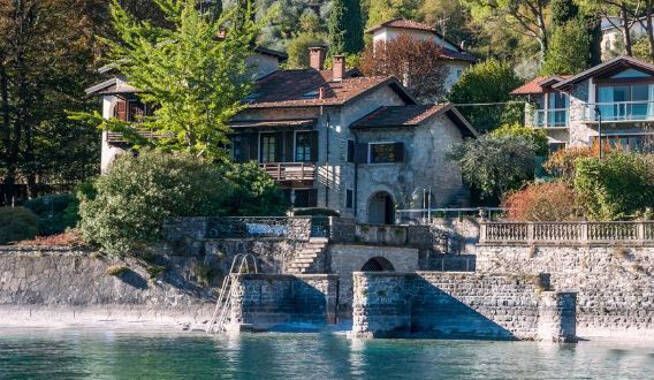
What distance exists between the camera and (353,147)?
66.6 metres

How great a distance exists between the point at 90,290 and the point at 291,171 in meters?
12.6

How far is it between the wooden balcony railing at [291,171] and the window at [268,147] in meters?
1.28

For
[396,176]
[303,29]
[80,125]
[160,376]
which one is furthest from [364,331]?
[303,29]

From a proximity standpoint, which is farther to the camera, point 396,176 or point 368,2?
point 368,2

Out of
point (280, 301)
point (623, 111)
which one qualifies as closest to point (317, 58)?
point (623, 111)

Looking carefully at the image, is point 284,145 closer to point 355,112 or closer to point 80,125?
point 355,112

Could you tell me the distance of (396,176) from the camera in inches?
2586

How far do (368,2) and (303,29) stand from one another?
27.4 ft

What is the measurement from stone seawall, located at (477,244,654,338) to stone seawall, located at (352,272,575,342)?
1.39 m

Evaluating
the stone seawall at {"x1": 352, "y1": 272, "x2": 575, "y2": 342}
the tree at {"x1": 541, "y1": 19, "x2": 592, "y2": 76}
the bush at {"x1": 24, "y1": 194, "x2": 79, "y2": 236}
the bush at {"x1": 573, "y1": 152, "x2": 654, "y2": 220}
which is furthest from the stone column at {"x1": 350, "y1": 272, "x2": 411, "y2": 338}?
the tree at {"x1": 541, "y1": 19, "x2": 592, "y2": 76}

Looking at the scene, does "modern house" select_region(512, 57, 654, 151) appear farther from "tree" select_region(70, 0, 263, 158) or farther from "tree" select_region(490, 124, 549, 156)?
"tree" select_region(70, 0, 263, 158)

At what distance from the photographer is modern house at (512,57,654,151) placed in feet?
224

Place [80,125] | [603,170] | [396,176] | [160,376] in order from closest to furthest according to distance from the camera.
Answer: [160,376] < [603,170] < [396,176] < [80,125]

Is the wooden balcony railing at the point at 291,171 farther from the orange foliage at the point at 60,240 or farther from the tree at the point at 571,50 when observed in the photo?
the tree at the point at 571,50
